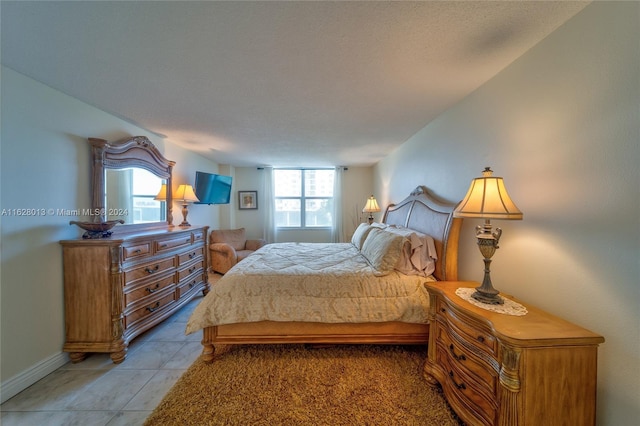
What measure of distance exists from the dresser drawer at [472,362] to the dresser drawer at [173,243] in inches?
104

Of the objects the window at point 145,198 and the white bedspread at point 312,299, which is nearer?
the white bedspread at point 312,299

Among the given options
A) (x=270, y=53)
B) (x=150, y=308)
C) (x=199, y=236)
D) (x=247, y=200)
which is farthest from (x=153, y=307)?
(x=247, y=200)

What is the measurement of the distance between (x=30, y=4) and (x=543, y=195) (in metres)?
2.80

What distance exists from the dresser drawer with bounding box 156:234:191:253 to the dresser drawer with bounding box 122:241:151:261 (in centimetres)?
12

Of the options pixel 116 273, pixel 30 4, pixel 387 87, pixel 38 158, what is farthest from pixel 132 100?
pixel 387 87

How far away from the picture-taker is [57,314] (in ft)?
5.67

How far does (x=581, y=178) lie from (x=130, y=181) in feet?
12.0

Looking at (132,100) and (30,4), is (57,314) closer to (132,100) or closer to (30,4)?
(132,100)

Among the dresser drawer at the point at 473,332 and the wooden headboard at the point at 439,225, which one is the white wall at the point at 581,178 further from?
the dresser drawer at the point at 473,332

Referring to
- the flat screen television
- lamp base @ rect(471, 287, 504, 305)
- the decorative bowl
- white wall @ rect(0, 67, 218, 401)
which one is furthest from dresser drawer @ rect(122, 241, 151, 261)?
lamp base @ rect(471, 287, 504, 305)

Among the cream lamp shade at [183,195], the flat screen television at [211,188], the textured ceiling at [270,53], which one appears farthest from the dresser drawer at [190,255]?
the textured ceiling at [270,53]

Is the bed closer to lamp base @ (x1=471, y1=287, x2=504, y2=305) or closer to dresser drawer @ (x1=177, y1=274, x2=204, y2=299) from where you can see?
lamp base @ (x1=471, y1=287, x2=504, y2=305)

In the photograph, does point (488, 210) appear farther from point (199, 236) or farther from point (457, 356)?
point (199, 236)

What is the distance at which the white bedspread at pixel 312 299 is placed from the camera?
5.75 ft
